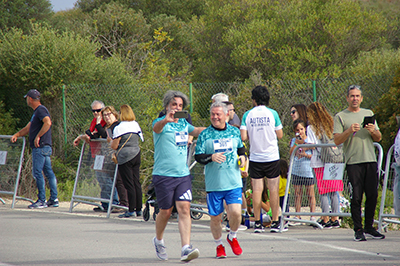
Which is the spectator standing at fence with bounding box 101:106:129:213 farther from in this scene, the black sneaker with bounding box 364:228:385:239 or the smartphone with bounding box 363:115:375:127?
the smartphone with bounding box 363:115:375:127

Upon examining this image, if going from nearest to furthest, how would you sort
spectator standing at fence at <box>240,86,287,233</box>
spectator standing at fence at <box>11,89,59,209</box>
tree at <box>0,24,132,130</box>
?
spectator standing at fence at <box>240,86,287,233</box> < spectator standing at fence at <box>11,89,59,209</box> < tree at <box>0,24,132,130</box>

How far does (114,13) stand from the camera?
2706cm

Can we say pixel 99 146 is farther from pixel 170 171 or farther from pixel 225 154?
pixel 225 154

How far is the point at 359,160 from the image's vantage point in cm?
706

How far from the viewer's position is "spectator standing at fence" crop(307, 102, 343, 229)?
26.8 feet

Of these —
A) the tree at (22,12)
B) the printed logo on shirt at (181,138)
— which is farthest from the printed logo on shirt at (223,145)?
the tree at (22,12)

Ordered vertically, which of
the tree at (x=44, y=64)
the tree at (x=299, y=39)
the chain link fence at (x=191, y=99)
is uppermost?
the tree at (x=299, y=39)

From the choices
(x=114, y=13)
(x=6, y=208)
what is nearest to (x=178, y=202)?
(x=6, y=208)

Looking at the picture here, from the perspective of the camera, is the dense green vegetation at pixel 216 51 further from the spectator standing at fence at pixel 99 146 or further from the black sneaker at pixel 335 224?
the black sneaker at pixel 335 224

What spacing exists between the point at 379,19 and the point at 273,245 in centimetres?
1888

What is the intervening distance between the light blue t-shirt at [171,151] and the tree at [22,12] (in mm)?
24323

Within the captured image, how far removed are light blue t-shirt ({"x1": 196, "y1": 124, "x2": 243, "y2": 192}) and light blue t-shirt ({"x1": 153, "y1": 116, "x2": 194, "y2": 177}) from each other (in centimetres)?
23

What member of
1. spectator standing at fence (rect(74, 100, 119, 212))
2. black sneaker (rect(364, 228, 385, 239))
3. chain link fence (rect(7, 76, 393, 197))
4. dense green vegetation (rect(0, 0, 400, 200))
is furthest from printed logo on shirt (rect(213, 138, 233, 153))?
chain link fence (rect(7, 76, 393, 197))

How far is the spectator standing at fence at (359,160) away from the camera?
7035 mm
